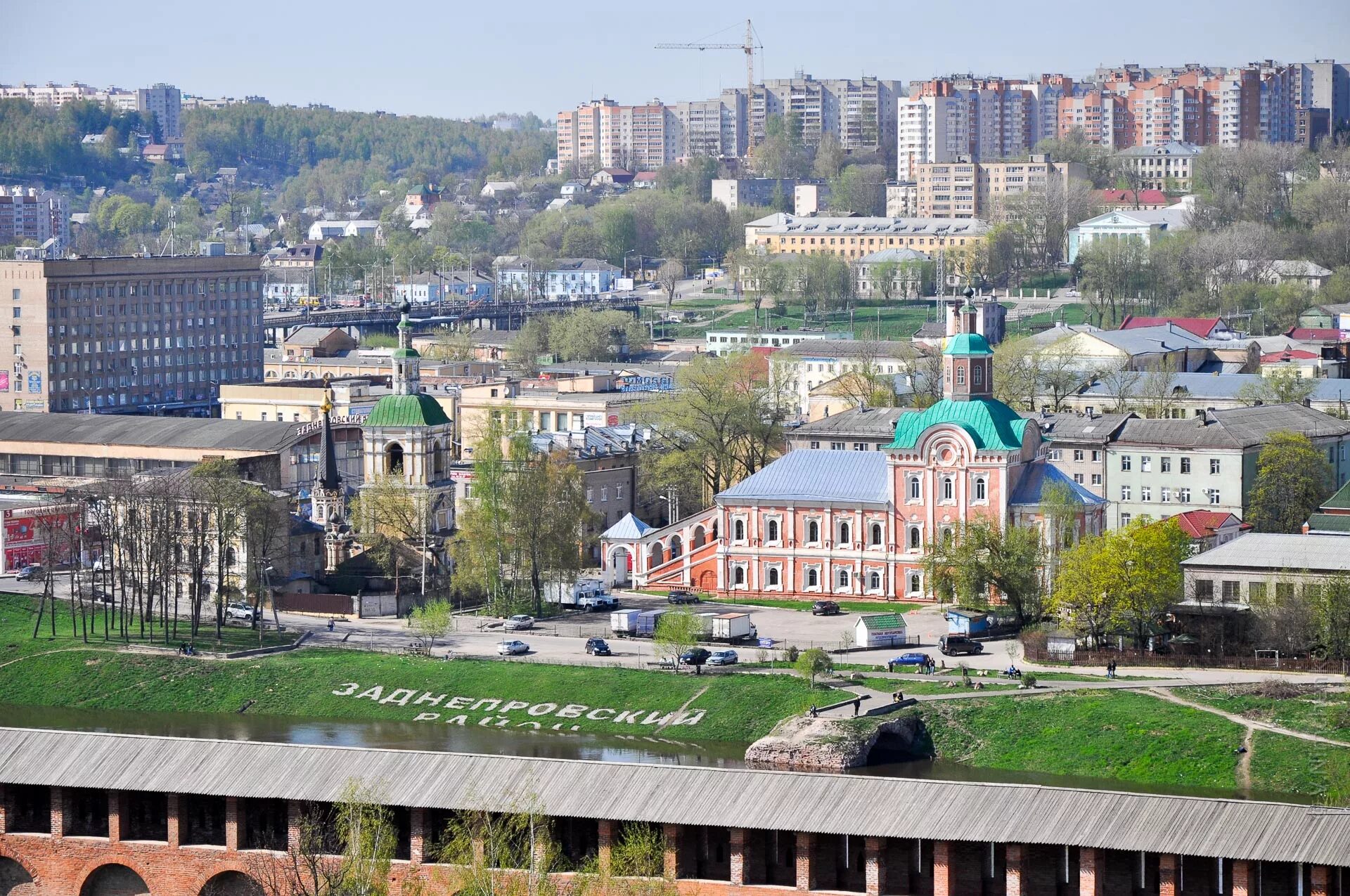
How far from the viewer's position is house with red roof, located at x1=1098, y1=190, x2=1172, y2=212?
607 ft

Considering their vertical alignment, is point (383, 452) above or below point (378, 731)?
above

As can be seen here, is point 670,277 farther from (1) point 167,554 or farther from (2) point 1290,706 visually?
(2) point 1290,706

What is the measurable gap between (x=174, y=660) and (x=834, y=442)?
2680 cm

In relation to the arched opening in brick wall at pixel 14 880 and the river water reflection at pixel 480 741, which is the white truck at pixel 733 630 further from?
the arched opening in brick wall at pixel 14 880

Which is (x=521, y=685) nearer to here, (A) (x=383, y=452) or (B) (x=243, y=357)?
(A) (x=383, y=452)

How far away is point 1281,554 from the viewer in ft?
216

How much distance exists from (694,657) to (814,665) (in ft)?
11.8

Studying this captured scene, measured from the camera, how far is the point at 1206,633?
63.7 metres

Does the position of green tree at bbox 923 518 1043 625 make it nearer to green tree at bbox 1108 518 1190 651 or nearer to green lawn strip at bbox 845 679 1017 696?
green tree at bbox 1108 518 1190 651

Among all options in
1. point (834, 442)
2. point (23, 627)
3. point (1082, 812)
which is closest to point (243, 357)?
point (834, 442)

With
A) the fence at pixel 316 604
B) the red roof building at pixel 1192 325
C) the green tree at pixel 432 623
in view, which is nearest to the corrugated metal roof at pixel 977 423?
the green tree at pixel 432 623

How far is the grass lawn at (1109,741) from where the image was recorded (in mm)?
54719

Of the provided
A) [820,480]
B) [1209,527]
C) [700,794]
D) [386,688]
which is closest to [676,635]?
[386,688]

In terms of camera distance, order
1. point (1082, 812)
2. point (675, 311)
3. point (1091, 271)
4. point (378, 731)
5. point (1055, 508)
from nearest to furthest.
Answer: point (1082, 812)
point (378, 731)
point (1055, 508)
point (1091, 271)
point (675, 311)
